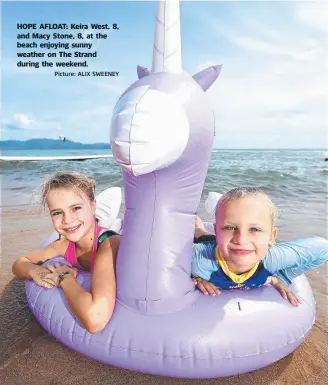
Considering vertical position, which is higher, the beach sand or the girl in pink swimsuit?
the girl in pink swimsuit

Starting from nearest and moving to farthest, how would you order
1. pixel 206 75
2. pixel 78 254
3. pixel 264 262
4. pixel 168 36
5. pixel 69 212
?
pixel 168 36 < pixel 206 75 < pixel 264 262 < pixel 69 212 < pixel 78 254

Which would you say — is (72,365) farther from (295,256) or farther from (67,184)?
(295,256)

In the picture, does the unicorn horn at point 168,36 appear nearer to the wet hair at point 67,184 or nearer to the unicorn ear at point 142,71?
the unicorn ear at point 142,71

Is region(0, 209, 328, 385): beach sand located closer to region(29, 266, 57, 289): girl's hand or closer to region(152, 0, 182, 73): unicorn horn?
region(29, 266, 57, 289): girl's hand

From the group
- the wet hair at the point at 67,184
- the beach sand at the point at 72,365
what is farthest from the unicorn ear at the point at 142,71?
the beach sand at the point at 72,365

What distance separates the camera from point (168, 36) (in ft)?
4.75

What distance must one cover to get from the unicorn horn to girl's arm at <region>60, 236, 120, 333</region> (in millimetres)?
820

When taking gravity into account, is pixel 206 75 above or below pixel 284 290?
above

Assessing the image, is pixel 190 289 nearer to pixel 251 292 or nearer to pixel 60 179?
pixel 251 292

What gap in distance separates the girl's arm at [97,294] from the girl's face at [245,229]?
1.58 feet

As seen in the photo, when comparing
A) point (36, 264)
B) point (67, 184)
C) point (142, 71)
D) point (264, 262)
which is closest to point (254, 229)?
point (264, 262)

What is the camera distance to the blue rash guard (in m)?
1.69

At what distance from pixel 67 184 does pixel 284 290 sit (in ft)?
3.60

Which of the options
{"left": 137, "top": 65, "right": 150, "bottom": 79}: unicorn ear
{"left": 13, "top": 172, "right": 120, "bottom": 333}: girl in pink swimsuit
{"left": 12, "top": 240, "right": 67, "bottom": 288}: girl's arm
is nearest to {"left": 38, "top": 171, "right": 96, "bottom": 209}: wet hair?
{"left": 13, "top": 172, "right": 120, "bottom": 333}: girl in pink swimsuit
